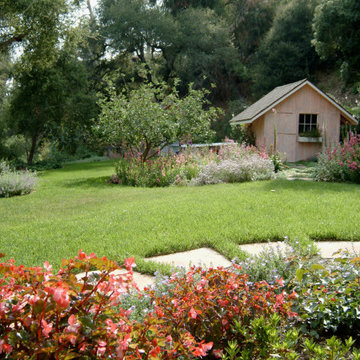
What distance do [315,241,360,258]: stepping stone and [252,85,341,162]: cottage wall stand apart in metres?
14.3

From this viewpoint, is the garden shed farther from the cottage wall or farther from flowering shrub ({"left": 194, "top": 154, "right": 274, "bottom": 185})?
flowering shrub ({"left": 194, "top": 154, "right": 274, "bottom": 185})

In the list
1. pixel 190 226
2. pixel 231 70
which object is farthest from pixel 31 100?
pixel 190 226

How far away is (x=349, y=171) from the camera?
1027 centimetres

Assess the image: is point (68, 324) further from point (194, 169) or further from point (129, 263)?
point (194, 169)

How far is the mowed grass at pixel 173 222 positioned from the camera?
4391 millimetres

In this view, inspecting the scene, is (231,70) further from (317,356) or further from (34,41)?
(317,356)

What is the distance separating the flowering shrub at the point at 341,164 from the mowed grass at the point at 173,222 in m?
1.65

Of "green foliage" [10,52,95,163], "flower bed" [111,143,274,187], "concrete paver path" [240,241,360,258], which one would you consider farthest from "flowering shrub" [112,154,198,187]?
"green foliage" [10,52,95,163]

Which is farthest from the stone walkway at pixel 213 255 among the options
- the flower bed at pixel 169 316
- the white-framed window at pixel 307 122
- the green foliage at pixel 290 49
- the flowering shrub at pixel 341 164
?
the green foliage at pixel 290 49

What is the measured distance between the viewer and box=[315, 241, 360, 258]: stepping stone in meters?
3.87

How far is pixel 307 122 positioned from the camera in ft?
61.4

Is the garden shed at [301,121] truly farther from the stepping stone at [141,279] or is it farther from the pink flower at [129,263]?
the pink flower at [129,263]

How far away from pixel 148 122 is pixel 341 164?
625 cm

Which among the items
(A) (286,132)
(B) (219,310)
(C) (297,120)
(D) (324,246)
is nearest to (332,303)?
(B) (219,310)
